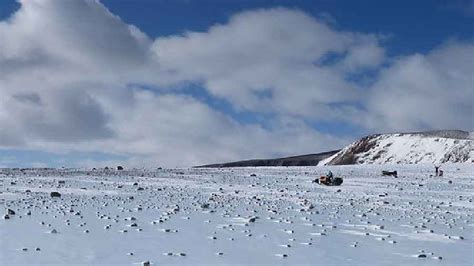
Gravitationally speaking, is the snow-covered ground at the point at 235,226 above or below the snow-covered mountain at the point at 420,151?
below

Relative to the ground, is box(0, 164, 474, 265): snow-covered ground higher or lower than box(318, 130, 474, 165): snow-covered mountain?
lower

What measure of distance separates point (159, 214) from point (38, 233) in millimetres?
5988

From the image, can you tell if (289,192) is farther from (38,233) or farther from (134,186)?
(38,233)

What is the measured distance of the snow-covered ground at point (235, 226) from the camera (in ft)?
48.3

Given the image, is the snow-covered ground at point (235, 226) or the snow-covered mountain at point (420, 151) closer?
the snow-covered ground at point (235, 226)

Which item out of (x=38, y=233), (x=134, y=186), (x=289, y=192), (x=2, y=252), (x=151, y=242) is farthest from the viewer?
(x=134, y=186)

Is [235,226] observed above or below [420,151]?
below

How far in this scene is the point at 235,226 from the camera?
65.1 feet

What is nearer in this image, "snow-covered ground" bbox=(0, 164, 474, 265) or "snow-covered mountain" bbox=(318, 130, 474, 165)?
"snow-covered ground" bbox=(0, 164, 474, 265)

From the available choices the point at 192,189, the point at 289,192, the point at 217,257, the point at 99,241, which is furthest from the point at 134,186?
the point at 217,257

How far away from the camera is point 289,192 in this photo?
34250mm

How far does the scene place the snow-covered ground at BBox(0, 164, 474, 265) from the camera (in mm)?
14732

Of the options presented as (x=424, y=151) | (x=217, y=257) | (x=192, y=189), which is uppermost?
(x=424, y=151)

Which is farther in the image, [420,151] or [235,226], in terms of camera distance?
[420,151]
